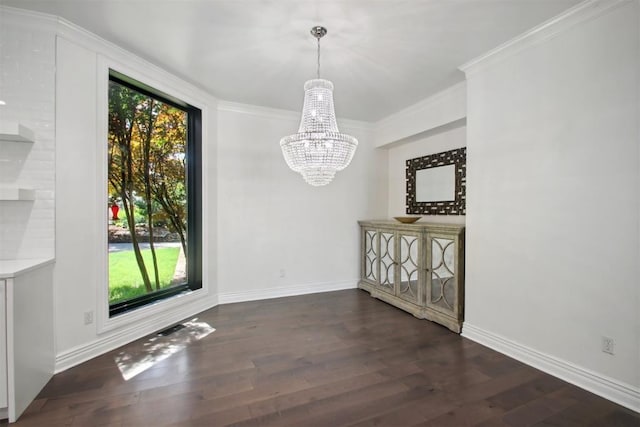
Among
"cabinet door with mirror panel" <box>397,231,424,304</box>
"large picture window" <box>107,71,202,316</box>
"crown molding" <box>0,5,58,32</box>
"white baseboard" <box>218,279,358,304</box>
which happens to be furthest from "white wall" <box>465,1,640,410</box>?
"crown molding" <box>0,5,58,32</box>

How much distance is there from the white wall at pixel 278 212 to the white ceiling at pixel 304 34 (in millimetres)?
850

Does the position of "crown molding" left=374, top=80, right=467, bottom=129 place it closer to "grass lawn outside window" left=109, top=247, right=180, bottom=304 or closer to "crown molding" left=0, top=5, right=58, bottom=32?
"grass lawn outside window" left=109, top=247, right=180, bottom=304

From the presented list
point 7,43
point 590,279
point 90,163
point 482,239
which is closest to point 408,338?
point 482,239

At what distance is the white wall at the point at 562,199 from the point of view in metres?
1.87

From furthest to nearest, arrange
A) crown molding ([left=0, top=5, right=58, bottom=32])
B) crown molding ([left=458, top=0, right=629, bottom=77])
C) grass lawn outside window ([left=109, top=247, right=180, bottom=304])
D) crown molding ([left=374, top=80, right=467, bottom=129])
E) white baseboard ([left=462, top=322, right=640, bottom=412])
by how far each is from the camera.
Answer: crown molding ([left=374, top=80, right=467, bottom=129])
grass lawn outside window ([left=109, top=247, right=180, bottom=304])
crown molding ([left=0, top=5, right=58, bottom=32])
crown molding ([left=458, top=0, right=629, bottom=77])
white baseboard ([left=462, top=322, right=640, bottom=412])

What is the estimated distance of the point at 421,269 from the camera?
10.9 feet

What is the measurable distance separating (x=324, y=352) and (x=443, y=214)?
229 centimetres

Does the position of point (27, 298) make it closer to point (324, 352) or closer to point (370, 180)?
point (324, 352)

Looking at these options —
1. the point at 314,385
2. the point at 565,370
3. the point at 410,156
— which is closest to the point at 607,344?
the point at 565,370

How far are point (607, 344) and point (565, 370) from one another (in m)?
0.36

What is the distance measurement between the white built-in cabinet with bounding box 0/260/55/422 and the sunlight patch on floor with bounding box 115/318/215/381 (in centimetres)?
47

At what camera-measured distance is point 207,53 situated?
2.61 metres

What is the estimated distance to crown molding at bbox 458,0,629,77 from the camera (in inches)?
76.9

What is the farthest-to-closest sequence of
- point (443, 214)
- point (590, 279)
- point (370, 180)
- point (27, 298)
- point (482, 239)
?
point (370, 180) < point (443, 214) < point (482, 239) < point (590, 279) < point (27, 298)
